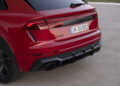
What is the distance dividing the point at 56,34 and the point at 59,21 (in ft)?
0.64

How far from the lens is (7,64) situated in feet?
11.3

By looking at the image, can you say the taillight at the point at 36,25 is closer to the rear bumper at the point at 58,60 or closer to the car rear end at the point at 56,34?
the car rear end at the point at 56,34

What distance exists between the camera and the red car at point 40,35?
9.87 ft

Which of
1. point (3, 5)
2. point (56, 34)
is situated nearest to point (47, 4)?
point (56, 34)

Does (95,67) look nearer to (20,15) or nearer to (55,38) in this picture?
(55,38)

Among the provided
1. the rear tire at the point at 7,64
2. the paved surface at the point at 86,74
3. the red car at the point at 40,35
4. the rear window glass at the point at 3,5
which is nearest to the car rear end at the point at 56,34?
the red car at the point at 40,35

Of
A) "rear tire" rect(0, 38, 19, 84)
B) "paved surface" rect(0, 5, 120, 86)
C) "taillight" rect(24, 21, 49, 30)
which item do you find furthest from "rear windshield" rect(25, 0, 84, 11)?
"paved surface" rect(0, 5, 120, 86)

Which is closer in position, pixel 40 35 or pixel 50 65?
pixel 40 35

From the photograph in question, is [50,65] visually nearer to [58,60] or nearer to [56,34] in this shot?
[58,60]

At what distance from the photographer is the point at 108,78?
377cm

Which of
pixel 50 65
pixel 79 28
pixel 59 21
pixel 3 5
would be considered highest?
pixel 3 5

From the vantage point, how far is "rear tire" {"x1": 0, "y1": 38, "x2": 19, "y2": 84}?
10.7 feet

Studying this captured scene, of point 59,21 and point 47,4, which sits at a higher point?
point 47,4

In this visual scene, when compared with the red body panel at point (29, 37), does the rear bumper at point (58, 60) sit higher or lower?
lower
